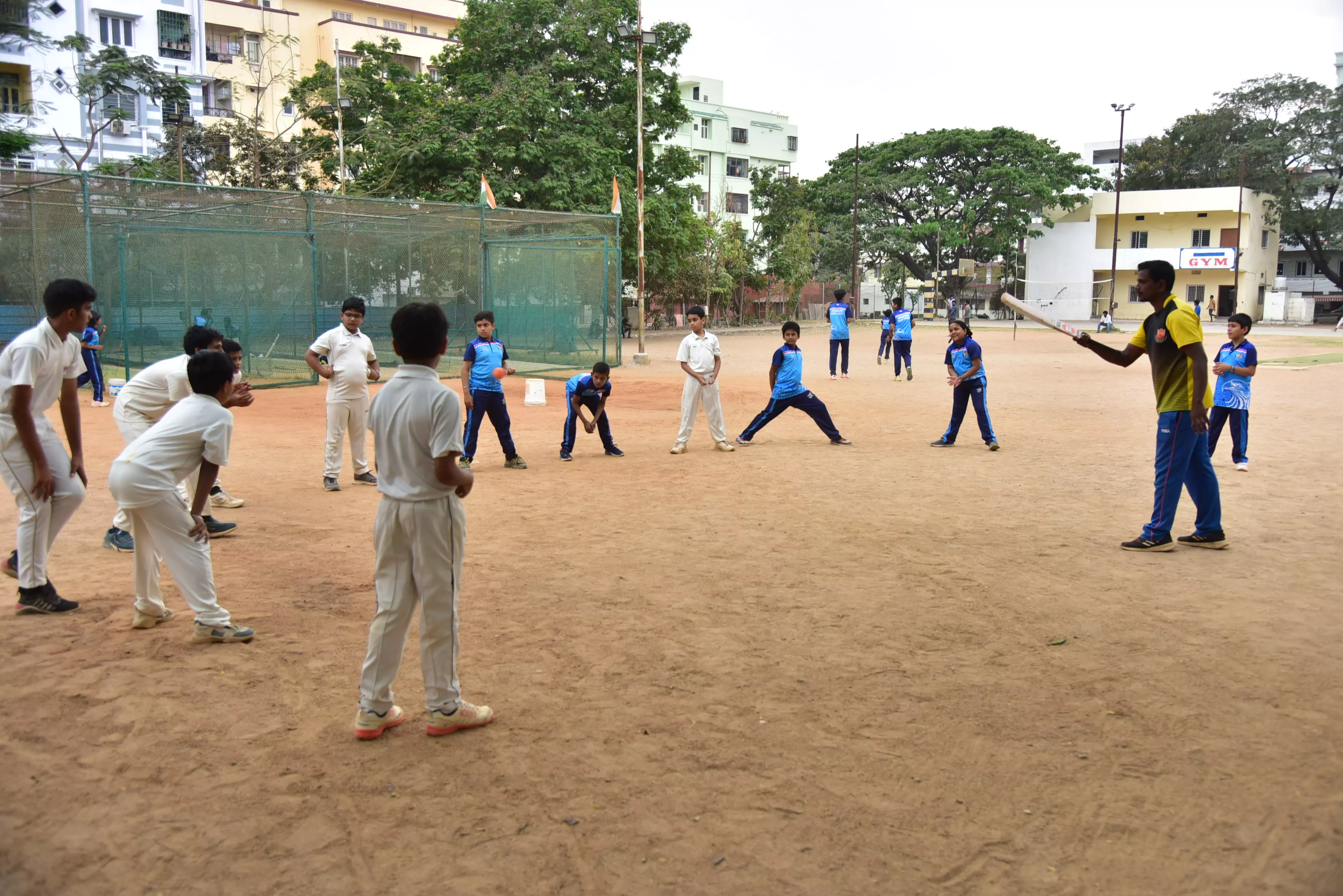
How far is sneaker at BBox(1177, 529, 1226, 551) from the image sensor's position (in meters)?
7.18

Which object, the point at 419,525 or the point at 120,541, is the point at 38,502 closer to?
the point at 120,541

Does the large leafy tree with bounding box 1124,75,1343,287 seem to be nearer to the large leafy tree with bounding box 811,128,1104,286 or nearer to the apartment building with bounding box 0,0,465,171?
the large leafy tree with bounding box 811,128,1104,286

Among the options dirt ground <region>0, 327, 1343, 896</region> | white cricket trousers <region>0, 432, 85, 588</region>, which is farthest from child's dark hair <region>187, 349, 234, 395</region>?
dirt ground <region>0, 327, 1343, 896</region>

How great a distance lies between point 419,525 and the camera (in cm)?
398

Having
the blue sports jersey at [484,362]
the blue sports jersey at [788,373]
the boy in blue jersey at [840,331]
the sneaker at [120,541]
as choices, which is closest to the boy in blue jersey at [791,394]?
the blue sports jersey at [788,373]

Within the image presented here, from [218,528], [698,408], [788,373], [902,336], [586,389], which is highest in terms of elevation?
[902,336]

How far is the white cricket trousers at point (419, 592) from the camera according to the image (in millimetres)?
4004

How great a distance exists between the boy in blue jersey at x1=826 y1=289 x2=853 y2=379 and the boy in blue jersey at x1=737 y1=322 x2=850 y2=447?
851 centimetres

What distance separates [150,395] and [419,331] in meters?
3.80

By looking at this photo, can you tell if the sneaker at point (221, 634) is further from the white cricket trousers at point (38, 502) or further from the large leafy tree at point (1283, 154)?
the large leafy tree at point (1283, 154)

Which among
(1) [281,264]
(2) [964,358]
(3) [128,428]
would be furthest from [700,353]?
(1) [281,264]

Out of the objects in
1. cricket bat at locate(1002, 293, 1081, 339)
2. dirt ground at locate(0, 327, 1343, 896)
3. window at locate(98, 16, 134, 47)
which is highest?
window at locate(98, 16, 134, 47)

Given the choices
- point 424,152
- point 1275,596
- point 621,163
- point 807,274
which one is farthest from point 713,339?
point 807,274

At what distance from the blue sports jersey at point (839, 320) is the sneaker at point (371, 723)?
57.1 ft
